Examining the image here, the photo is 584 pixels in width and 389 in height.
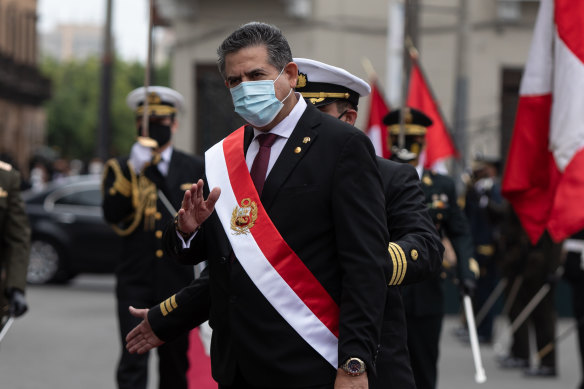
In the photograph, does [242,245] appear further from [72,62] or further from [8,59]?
[72,62]

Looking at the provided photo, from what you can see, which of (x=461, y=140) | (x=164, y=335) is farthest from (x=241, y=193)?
(x=461, y=140)

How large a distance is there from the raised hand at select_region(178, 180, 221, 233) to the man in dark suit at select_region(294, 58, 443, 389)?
2.05 feet

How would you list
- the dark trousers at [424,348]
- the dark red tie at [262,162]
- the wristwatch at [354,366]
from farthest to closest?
the dark trousers at [424,348] → the dark red tie at [262,162] → the wristwatch at [354,366]

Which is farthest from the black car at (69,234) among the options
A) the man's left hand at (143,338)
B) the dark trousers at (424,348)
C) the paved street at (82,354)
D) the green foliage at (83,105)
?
the green foliage at (83,105)

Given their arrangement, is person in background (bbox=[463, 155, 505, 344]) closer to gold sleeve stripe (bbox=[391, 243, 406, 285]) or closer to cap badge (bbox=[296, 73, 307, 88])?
cap badge (bbox=[296, 73, 307, 88])

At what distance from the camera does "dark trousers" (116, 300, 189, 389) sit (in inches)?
279

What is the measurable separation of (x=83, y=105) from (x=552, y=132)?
91971 millimetres

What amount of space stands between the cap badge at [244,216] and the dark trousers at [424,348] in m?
3.05

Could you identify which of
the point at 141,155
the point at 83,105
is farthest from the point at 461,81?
the point at 83,105

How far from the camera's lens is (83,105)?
316ft

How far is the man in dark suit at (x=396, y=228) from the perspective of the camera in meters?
3.97

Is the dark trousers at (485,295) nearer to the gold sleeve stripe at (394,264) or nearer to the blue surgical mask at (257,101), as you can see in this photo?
the gold sleeve stripe at (394,264)

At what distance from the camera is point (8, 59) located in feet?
178

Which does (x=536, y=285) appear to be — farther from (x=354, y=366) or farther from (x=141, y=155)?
(x=354, y=366)
